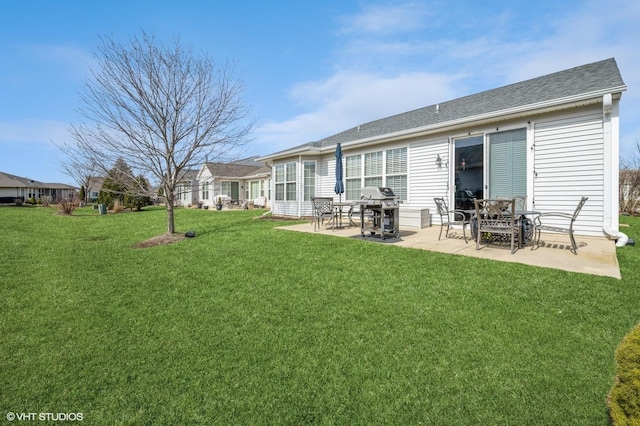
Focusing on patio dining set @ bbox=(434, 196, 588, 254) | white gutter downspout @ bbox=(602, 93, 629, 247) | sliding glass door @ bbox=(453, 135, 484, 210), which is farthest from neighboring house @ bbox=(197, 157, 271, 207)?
white gutter downspout @ bbox=(602, 93, 629, 247)

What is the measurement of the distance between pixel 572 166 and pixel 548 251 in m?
2.87

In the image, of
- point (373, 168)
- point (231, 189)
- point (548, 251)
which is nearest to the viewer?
point (548, 251)

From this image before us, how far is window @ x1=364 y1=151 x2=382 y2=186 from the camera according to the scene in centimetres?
1096

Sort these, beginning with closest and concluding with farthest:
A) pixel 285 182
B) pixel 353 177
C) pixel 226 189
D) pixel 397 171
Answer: pixel 397 171
pixel 353 177
pixel 285 182
pixel 226 189

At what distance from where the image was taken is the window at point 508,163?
7.54 m

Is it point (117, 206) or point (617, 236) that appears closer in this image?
point (617, 236)

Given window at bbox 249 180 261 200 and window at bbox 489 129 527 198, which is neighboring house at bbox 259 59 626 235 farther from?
window at bbox 249 180 261 200

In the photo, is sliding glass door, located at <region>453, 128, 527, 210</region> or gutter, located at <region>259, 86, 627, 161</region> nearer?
gutter, located at <region>259, 86, 627, 161</region>

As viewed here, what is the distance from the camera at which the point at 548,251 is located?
5.38 meters

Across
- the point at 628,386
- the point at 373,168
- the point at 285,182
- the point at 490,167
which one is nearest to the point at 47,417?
the point at 628,386

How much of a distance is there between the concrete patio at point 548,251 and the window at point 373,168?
402 cm

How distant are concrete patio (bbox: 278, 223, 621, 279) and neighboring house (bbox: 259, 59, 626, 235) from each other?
106 centimetres

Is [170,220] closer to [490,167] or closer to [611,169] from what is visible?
[490,167]

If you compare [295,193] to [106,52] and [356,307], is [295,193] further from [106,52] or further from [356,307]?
[356,307]
